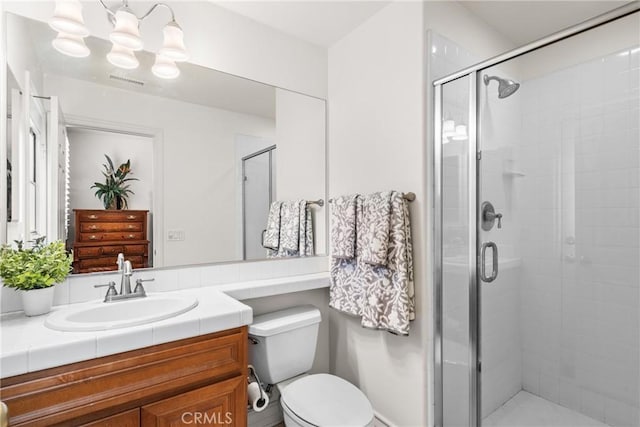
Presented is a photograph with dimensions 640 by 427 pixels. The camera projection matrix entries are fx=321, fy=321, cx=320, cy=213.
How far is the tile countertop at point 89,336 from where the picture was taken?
0.89 meters

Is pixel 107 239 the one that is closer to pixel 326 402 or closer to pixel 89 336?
pixel 89 336

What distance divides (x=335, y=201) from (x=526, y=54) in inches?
45.1

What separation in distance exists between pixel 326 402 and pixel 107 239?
50.2 inches

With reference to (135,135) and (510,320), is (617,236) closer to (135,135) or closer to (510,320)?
(510,320)

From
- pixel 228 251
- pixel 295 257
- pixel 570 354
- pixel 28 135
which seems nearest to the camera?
pixel 28 135

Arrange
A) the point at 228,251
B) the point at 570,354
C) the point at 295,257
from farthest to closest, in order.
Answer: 1. the point at 295,257
2. the point at 228,251
3. the point at 570,354

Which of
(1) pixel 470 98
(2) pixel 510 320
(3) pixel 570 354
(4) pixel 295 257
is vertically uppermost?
(1) pixel 470 98

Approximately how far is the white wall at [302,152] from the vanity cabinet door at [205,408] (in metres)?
1.09

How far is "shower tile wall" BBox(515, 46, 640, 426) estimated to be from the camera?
1.37 meters

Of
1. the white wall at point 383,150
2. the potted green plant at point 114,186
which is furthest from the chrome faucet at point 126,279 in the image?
the white wall at point 383,150

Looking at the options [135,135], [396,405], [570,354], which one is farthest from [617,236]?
[135,135]

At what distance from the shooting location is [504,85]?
1.54 meters

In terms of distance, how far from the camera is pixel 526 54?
138 centimetres

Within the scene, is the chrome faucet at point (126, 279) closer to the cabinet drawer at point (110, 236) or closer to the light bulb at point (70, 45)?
the cabinet drawer at point (110, 236)
